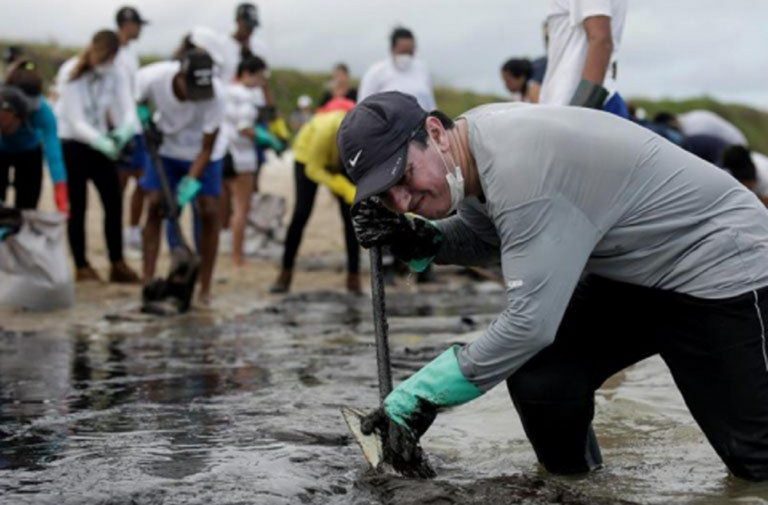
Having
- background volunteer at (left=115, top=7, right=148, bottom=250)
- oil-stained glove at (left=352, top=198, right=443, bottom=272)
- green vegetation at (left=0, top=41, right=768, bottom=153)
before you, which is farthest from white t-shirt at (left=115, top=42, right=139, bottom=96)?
green vegetation at (left=0, top=41, right=768, bottom=153)

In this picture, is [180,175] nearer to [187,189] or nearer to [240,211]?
[187,189]

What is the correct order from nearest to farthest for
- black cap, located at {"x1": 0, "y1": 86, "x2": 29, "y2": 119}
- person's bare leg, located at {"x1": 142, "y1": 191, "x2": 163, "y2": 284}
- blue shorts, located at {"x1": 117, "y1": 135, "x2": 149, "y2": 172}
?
black cap, located at {"x1": 0, "y1": 86, "x2": 29, "y2": 119} < person's bare leg, located at {"x1": 142, "y1": 191, "x2": 163, "y2": 284} < blue shorts, located at {"x1": 117, "y1": 135, "x2": 149, "y2": 172}

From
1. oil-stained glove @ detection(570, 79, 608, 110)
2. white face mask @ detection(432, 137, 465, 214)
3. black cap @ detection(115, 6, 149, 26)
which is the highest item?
black cap @ detection(115, 6, 149, 26)

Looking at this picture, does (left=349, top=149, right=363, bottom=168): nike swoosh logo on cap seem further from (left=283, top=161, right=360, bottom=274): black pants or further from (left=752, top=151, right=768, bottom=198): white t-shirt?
(left=283, top=161, right=360, bottom=274): black pants

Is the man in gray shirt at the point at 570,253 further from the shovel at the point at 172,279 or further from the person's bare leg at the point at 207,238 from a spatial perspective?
the person's bare leg at the point at 207,238

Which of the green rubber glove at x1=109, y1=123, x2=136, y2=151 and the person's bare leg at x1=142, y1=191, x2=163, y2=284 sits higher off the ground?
the green rubber glove at x1=109, y1=123, x2=136, y2=151

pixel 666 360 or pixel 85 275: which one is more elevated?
pixel 666 360

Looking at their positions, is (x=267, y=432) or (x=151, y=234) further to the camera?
(x=151, y=234)

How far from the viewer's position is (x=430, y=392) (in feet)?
12.2

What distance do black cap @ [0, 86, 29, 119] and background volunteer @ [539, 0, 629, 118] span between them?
4.18m

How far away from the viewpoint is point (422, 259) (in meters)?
4.27

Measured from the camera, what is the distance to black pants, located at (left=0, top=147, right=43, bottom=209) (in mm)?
9711

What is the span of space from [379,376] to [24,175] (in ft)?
20.4

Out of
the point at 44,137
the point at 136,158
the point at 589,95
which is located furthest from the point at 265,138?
the point at 589,95
